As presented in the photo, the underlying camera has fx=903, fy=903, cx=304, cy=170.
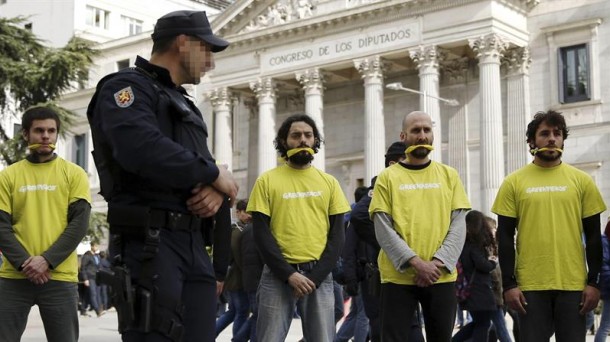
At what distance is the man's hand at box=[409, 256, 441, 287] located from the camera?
6543mm

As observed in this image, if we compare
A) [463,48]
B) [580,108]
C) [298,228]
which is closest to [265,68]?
[463,48]

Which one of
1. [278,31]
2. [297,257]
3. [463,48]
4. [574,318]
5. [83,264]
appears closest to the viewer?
[574,318]

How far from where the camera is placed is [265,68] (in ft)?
135

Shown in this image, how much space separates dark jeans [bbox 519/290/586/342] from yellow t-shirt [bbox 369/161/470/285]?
2.15ft

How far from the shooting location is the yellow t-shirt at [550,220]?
642 centimetres

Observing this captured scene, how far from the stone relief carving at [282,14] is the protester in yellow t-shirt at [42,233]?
111 ft

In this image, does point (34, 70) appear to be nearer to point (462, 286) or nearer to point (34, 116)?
point (462, 286)

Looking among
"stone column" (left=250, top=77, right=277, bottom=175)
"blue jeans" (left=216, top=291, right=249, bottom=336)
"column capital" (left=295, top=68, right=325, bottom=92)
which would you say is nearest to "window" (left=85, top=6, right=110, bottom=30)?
"stone column" (left=250, top=77, right=277, bottom=175)

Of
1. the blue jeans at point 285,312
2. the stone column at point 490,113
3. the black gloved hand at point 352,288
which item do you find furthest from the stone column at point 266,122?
the blue jeans at point 285,312

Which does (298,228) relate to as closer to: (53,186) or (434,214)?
(434,214)

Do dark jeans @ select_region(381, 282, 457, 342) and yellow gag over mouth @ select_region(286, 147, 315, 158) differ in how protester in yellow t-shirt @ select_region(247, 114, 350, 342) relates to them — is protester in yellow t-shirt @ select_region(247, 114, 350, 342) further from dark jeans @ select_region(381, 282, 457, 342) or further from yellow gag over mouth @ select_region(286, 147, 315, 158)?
dark jeans @ select_region(381, 282, 457, 342)

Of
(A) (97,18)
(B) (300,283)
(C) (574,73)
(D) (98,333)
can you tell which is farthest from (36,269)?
(A) (97,18)

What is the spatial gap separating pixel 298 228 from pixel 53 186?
2002 mm

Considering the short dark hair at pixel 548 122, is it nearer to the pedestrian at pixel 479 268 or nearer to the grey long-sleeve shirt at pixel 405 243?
the grey long-sleeve shirt at pixel 405 243
